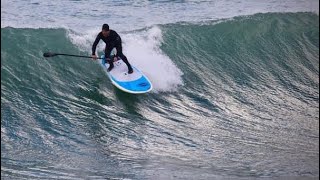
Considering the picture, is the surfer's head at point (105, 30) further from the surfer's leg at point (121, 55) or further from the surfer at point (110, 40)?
the surfer's leg at point (121, 55)

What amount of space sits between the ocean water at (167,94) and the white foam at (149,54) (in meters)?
0.04

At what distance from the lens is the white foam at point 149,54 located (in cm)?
1166

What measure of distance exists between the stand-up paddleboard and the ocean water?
225 mm

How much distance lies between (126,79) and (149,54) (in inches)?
81.5

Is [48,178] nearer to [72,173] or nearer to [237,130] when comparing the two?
[72,173]

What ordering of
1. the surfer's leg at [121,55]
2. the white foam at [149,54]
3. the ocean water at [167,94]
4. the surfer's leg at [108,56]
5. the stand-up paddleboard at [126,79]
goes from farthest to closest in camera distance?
the white foam at [149,54] → the surfer's leg at [108,56] → the surfer's leg at [121,55] → the stand-up paddleboard at [126,79] → the ocean water at [167,94]

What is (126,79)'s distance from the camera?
11.0m

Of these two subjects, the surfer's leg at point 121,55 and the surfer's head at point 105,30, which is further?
the surfer's leg at point 121,55

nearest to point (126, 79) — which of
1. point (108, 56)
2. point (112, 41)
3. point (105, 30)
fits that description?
point (108, 56)

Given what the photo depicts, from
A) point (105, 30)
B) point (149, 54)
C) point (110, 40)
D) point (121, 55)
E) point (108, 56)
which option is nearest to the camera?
point (105, 30)

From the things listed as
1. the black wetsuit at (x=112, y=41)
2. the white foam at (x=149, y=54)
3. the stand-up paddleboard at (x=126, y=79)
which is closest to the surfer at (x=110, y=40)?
the black wetsuit at (x=112, y=41)

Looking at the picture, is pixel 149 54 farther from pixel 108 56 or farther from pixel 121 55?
pixel 121 55

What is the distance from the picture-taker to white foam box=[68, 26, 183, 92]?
11.7 m

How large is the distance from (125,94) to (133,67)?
0.96 metres
